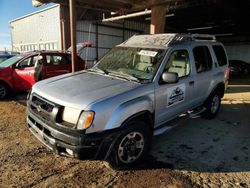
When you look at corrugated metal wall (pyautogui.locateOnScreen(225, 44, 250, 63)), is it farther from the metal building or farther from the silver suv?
the silver suv

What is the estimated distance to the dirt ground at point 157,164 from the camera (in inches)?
138

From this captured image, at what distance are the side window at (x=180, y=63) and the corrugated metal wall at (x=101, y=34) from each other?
1304 centimetres

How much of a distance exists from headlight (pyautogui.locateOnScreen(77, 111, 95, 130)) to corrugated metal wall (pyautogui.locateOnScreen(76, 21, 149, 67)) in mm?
14541

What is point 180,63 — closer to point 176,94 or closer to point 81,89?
point 176,94

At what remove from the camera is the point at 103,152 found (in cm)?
324

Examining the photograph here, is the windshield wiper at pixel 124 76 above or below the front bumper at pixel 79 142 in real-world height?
above

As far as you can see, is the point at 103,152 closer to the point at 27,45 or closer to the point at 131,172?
the point at 131,172

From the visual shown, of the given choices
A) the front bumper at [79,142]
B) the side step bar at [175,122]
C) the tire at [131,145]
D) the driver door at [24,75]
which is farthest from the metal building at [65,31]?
the front bumper at [79,142]

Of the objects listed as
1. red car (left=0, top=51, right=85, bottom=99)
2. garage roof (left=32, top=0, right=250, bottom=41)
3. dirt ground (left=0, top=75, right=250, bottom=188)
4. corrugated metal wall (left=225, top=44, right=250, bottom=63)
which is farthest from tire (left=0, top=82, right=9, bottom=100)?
corrugated metal wall (left=225, top=44, right=250, bottom=63)

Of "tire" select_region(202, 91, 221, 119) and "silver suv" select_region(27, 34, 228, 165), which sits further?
"tire" select_region(202, 91, 221, 119)

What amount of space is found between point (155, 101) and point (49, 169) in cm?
198

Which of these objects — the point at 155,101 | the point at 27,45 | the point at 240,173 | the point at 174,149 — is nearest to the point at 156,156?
the point at 174,149

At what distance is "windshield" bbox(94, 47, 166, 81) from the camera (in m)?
4.20

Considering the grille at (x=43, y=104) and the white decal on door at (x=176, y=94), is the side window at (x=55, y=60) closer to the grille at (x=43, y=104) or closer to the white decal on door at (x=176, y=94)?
the grille at (x=43, y=104)
